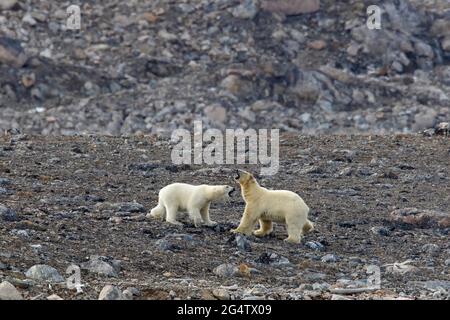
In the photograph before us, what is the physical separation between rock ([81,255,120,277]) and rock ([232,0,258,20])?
17105mm

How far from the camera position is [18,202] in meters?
10.7

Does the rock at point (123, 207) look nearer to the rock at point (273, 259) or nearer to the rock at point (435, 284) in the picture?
the rock at point (273, 259)

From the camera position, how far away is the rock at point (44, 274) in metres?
7.39

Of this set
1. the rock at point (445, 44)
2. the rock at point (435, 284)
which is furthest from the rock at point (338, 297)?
the rock at point (445, 44)

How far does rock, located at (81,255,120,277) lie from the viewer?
782cm

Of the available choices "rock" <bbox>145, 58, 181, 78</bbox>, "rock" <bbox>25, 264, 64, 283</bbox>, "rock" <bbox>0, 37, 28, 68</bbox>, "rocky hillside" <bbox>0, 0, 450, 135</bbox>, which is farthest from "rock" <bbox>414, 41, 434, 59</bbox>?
"rock" <bbox>25, 264, 64, 283</bbox>

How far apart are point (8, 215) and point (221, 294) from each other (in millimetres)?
3200

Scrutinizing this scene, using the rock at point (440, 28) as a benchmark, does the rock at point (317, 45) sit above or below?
below

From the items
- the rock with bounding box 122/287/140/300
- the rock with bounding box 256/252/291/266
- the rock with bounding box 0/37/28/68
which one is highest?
the rock with bounding box 0/37/28/68

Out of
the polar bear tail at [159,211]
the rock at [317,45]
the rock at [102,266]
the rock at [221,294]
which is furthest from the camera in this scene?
the rock at [317,45]

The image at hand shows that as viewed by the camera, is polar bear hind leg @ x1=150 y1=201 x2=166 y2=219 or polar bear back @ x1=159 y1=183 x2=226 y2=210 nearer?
polar bear back @ x1=159 y1=183 x2=226 y2=210

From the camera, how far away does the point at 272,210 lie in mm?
9797

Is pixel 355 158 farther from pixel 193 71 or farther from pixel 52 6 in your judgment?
pixel 52 6

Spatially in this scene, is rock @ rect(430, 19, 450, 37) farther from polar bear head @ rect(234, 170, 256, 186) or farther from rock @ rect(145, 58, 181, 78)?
polar bear head @ rect(234, 170, 256, 186)
